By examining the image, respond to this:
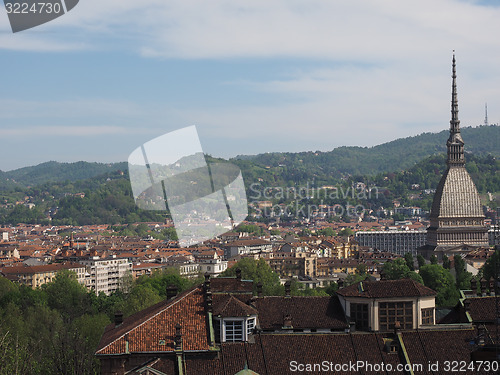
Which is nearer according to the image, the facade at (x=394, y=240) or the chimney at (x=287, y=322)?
the chimney at (x=287, y=322)

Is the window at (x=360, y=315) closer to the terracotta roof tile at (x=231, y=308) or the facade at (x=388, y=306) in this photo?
the facade at (x=388, y=306)

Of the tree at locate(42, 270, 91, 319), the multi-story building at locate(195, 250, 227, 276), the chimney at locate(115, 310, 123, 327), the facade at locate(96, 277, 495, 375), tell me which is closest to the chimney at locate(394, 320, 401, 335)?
the facade at locate(96, 277, 495, 375)

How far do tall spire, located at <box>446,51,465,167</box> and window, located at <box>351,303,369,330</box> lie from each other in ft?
300

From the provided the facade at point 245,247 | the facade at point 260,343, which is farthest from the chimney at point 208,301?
the facade at point 245,247

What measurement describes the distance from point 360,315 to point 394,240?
12492 cm

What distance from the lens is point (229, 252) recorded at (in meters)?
119

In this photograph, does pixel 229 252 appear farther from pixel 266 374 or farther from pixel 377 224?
pixel 266 374

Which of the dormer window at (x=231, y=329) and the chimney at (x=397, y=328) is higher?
the dormer window at (x=231, y=329)

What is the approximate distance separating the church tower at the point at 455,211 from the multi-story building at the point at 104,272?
33725mm

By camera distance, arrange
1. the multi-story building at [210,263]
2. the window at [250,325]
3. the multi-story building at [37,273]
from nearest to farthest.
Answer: the window at [250,325]
the multi-story building at [37,273]
the multi-story building at [210,263]

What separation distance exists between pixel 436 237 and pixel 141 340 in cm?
9250

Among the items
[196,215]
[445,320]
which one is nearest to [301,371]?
[445,320]

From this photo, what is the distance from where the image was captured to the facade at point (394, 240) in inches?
5704

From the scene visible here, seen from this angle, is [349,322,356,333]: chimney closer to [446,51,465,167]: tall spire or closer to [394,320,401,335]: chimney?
[394,320,401,335]: chimney
